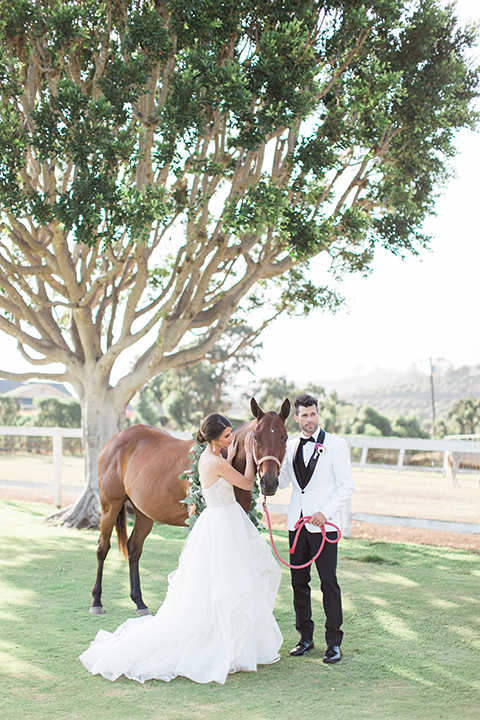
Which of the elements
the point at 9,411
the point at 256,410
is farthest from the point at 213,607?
the point at 9,411

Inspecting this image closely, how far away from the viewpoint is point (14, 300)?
10.4 meters

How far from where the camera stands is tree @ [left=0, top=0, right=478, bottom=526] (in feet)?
26.0

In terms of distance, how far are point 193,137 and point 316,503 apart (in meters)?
6.20

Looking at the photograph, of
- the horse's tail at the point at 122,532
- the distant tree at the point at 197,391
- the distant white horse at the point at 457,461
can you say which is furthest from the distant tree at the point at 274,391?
the horse's tail at the point at 122,532

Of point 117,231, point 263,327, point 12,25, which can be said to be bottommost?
point 263,327

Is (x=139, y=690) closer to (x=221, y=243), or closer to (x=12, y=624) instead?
(x=12, y=624)

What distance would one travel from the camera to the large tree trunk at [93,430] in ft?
34.6

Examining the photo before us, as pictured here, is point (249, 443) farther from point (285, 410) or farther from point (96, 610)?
point (96, 610)

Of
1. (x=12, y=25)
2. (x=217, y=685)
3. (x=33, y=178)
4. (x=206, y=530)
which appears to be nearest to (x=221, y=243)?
(x=33, y=178)

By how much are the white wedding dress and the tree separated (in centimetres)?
483

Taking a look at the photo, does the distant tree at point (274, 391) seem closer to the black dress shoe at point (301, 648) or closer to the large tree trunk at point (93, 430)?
the large tree trunk at point (93, 430)

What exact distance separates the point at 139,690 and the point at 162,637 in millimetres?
402

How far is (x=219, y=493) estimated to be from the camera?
14.4 ft

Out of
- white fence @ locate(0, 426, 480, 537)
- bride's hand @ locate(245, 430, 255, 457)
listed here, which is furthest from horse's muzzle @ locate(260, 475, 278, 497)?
white fence @ locate(0, 426, 480, 537)
